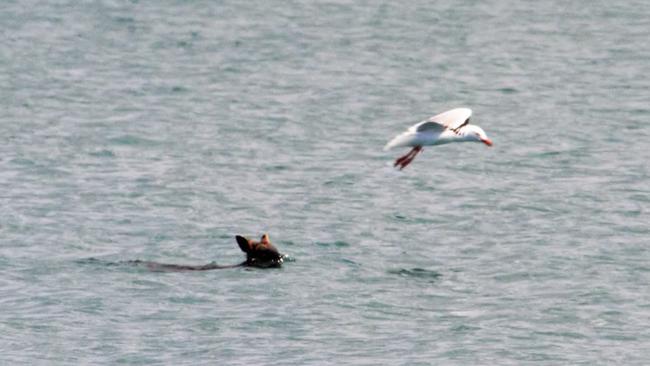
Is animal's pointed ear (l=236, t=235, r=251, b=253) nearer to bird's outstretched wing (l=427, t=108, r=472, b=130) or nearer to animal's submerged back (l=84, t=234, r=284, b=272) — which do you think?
animal's submerged back (l=84, t=234, r=284, b=272)

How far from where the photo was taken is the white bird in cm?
2219

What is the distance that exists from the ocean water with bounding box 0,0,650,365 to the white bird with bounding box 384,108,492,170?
65.7 inches

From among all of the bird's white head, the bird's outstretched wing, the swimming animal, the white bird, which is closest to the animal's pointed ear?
the swimming animal

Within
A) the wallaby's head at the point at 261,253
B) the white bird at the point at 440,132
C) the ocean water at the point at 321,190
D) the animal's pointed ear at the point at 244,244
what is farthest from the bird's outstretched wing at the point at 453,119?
the animal's pointed ear at the point at 244,244

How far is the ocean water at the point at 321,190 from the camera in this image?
18.8 m

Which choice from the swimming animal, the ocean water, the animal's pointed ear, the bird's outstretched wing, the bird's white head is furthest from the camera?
the bird's white head

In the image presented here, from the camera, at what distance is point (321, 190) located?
27922 mm

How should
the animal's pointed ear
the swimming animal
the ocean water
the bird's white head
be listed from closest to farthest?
the ocean water → the animal's pointed ear → the swimming animal → the bird's white head

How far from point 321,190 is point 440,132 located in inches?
216

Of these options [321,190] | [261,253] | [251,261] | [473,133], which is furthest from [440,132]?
[321,190]

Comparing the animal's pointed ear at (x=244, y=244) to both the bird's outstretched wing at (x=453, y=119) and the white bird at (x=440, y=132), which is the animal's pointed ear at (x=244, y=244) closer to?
the white bird at (x=440, y=132)

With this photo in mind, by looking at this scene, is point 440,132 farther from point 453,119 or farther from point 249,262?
point 249,262

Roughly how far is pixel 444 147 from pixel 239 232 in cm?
938

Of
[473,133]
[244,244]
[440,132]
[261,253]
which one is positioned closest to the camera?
[244,244]
